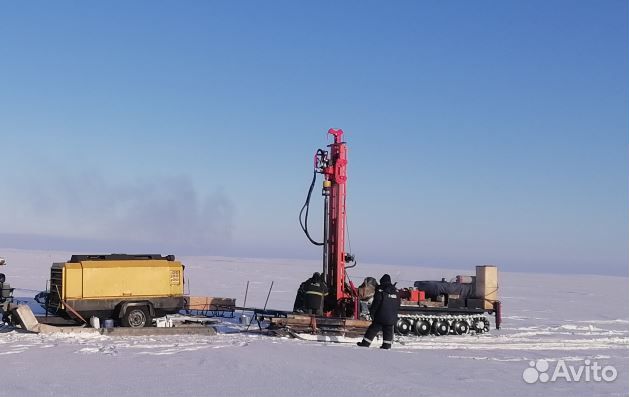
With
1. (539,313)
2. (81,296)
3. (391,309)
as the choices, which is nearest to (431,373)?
(391,309)

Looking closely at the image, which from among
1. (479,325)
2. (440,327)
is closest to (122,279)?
(440,327)

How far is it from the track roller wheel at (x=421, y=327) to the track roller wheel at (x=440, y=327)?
16 cm

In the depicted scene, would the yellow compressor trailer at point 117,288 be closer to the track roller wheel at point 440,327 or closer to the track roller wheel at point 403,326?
the track roller wheel at point 403,326

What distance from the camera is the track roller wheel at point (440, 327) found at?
16656 mm

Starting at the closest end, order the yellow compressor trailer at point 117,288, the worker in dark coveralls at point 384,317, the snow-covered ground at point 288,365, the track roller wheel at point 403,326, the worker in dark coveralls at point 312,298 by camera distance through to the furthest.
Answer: the snow-covered ground at point 288,365, the worker in dark coveralls at point 384,317, the yellow compressor trailer at point 117,288, the worker in dark coveralls at point 312,298, the track roller wheel at point 403,326

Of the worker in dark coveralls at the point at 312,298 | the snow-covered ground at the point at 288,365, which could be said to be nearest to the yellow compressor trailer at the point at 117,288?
the snow-covered ground at the point at 288,365

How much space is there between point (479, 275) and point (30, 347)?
10460 mm

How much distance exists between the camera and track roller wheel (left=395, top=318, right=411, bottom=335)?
16.3 meters

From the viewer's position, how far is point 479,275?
59.2 feet

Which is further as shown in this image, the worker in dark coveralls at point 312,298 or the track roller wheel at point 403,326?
the track roller wheel at point 403,326

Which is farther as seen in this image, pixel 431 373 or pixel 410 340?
pixel 410 340

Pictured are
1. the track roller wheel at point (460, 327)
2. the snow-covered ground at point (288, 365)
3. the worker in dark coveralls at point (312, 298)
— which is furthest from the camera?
the track roller wheel at point (460, 327)

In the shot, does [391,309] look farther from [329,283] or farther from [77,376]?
[77,376]

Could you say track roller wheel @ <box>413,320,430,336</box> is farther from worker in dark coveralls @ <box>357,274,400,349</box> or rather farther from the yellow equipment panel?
the yellow equipment panel
